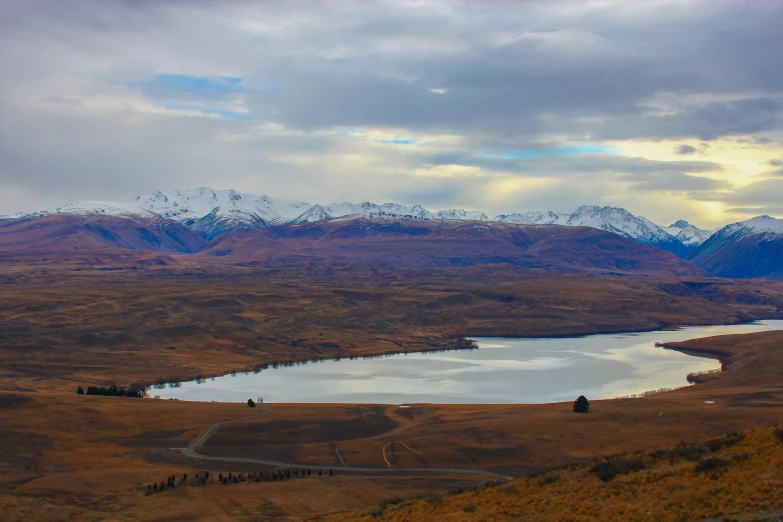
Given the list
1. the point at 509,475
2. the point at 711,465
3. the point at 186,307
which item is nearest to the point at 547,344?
the point at 186,307

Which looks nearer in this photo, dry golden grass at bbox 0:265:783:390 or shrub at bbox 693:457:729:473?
shrub at bbox 693:457:729:473

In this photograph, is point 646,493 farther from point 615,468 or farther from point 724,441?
point 724,441

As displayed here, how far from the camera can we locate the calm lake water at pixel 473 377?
95.9 m

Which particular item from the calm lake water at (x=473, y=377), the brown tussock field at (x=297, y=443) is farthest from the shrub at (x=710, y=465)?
the calm lake water at (x=473, y=377)

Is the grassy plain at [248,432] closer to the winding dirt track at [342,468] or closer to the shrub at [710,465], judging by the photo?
the winding dirt track at [342,468]

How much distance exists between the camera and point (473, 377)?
112m

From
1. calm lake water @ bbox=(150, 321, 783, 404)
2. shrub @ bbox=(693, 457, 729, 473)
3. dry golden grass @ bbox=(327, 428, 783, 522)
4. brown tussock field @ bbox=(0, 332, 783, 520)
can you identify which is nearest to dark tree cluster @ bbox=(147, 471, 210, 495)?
brown tussock field @ bbox=(0, 332, 783, 520)

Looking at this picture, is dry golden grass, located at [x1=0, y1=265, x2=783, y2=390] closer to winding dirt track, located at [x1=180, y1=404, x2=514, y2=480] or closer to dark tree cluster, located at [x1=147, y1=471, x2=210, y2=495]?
winding dirt track, located at [x1=180, y1=404, x2=514, y2=480]

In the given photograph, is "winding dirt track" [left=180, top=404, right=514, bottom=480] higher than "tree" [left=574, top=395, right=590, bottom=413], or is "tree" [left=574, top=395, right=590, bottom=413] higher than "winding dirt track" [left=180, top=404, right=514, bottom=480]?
"tree" [left=574, top=395, right=590, bottom=413]

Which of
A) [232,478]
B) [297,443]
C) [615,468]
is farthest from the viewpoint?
[297,443]

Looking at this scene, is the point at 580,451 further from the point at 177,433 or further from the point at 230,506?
the point at 177,433

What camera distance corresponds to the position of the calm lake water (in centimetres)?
9594

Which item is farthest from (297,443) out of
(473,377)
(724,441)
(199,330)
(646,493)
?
(199,330)

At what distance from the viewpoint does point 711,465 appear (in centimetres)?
2816
